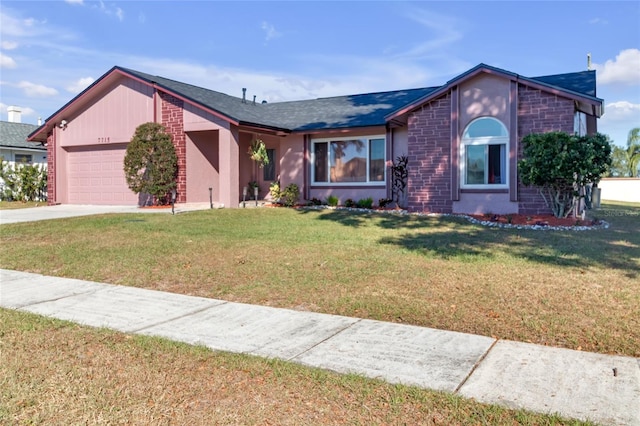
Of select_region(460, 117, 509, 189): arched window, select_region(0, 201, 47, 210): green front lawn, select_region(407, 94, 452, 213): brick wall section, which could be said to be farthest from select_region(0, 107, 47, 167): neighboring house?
select_region(460, 117, 509, 189): arched window

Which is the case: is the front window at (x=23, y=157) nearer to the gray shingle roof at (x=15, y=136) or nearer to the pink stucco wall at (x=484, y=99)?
the gray shingle roof at (x=15, y=136)

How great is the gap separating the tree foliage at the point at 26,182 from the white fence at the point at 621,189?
3188 cm

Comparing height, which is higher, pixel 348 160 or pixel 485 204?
pixel 348 160

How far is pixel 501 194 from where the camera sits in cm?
1394

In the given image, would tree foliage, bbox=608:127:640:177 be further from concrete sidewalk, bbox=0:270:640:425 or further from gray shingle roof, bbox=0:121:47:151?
gray shingle roof, bbox=0:121:47:151

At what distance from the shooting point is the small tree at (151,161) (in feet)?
56.4

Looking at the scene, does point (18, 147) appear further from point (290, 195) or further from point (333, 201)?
point (333, 201)

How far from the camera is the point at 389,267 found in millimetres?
7375

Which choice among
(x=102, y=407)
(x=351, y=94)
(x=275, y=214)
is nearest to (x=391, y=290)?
(x=102, y=407)

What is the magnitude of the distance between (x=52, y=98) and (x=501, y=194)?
30.5m

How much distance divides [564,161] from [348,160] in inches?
319

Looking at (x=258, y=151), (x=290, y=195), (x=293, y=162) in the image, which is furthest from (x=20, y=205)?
(x=290, y=195)

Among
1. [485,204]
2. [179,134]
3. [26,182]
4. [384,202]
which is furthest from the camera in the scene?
[26,182]

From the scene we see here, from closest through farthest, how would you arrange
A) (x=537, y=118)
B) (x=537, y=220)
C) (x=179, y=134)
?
1. (x=537, y=220)
2. (x=537, y=118)
3. (x=179, y=134)
